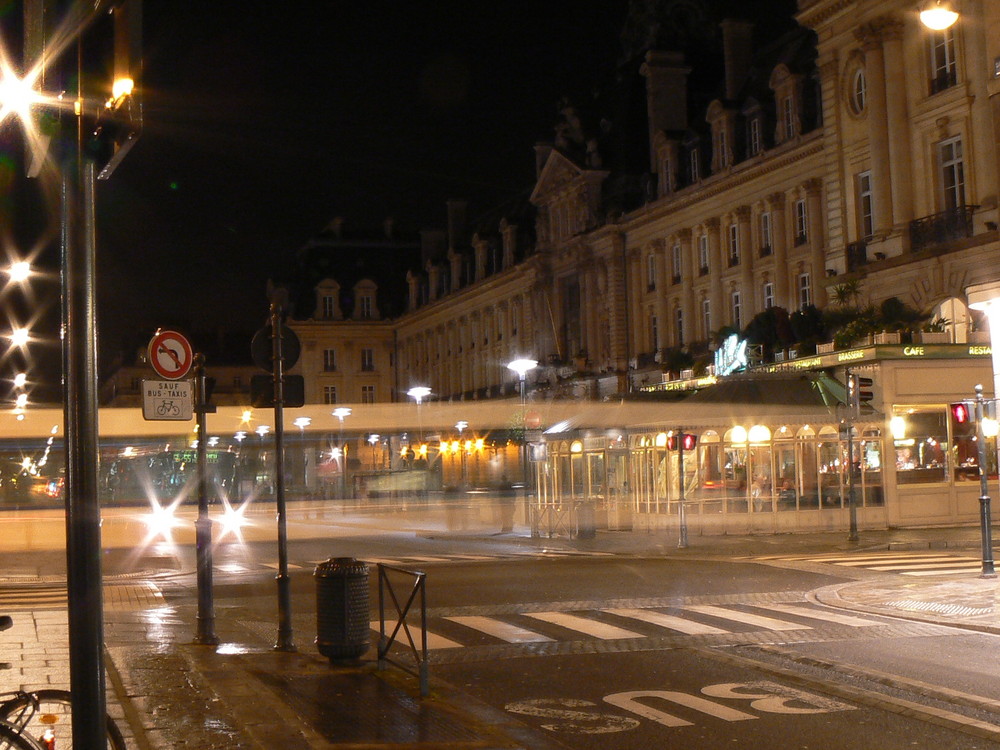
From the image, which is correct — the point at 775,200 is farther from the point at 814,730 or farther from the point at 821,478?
the point at 814,730

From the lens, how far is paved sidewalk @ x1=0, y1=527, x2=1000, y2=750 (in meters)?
8.92

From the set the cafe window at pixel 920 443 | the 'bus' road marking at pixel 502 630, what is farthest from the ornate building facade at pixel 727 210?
the 'bus' road marking at pixel 502 630

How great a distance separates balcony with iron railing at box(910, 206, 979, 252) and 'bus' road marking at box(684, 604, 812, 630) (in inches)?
894

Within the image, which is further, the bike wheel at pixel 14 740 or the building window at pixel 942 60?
the building window at pixel 942 60

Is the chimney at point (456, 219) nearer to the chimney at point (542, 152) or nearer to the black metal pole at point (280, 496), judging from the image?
the chimney at point (542, 152)

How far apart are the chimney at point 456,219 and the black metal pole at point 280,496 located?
82855 millimetres

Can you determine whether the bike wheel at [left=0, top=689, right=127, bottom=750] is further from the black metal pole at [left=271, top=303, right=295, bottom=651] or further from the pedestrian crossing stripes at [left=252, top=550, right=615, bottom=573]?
the pedestrian crossing stripes at [left=252, top=550, right=615, bottom=573]

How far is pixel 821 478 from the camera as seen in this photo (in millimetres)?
33750

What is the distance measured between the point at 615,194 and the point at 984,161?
33550 mm

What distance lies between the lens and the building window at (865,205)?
41000 millimetres


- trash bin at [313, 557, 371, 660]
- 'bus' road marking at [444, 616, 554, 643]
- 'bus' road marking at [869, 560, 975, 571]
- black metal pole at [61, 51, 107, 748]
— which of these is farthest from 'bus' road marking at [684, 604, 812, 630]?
black metal pole at [61, 51, 107, 748]

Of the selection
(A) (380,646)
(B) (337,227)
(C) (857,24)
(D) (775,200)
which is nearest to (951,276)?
(C) (857,24)

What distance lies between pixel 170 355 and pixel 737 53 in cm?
4978

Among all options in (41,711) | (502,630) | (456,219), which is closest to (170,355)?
(502,630)
